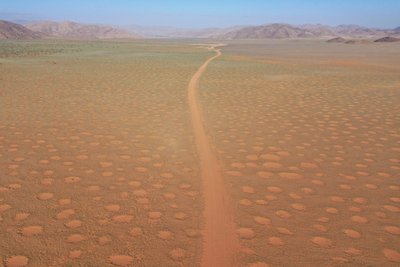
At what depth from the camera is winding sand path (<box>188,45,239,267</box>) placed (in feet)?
9.57

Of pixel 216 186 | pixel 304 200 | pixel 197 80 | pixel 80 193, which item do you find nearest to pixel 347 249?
pixel 304 200

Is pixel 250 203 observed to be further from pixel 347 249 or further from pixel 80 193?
pixel 80 193

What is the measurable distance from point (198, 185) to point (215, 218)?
0.83 metres

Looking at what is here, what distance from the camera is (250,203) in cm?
383

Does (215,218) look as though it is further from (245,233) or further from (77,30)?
(77,30)

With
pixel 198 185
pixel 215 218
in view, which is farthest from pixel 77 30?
pixel 215 218

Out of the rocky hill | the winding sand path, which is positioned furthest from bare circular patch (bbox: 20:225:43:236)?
the rocky hill

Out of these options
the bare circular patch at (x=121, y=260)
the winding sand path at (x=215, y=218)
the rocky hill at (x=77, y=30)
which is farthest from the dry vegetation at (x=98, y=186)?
the rocky hill at (x=77, y=30)

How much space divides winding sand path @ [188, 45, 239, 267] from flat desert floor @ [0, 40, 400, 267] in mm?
14

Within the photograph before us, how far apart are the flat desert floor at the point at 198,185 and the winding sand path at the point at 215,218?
0.05ft

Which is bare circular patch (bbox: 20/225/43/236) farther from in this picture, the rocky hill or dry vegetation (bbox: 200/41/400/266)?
the rocky hill

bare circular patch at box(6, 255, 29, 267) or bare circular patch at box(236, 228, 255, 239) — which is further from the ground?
bare circular patch at box(236, 228, 255, 239)

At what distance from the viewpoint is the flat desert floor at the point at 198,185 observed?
9.75 feet

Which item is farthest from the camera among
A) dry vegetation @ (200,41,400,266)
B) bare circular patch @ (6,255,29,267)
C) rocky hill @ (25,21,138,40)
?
rocky hill @ (25,21,138,40)
